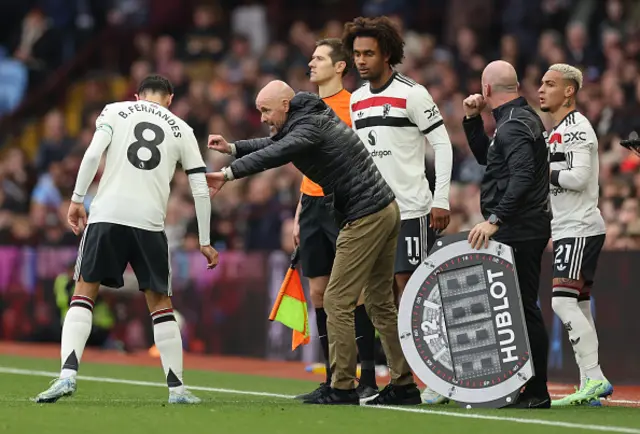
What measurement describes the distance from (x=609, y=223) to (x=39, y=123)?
39.6ft

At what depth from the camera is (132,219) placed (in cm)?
917

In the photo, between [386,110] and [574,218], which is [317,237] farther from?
[574,218]

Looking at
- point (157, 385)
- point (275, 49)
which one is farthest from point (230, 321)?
point (275, 49)

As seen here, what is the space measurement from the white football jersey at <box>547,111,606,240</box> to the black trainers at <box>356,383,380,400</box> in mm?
1652

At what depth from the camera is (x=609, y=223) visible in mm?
13500

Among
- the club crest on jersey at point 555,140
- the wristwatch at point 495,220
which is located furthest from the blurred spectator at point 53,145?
the wristwatch at point 495,220

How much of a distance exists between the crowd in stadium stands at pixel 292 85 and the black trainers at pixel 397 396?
125 inches

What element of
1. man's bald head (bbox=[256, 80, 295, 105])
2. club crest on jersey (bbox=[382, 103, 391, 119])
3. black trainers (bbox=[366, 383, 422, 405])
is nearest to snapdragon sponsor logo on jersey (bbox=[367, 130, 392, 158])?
club crest on jersey (bbox=[382, 103, 391, 119])

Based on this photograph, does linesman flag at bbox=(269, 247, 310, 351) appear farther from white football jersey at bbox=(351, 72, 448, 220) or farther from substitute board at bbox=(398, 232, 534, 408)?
substitute board at bbox=(398, 232, 534, 408)

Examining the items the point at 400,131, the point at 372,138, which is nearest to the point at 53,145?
the point at 372,138

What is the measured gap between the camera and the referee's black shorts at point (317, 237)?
9.88m

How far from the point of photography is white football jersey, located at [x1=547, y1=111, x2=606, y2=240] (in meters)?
9.72

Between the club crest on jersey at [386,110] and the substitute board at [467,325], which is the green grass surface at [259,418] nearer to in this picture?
the substitute board at [467,325]

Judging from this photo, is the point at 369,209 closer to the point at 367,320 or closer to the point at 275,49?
the point at 367,320
